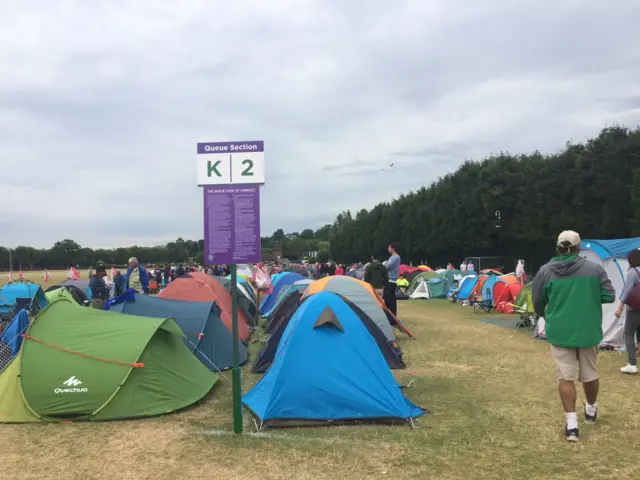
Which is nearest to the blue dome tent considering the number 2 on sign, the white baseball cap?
the number 2 on sign

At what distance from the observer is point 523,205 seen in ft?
109

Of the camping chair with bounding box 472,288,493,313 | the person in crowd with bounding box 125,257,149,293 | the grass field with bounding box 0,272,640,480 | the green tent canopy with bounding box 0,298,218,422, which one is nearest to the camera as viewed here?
the grass field with bounding box 0,272,640,480

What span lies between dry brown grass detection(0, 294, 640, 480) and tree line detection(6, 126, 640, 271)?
6.36m

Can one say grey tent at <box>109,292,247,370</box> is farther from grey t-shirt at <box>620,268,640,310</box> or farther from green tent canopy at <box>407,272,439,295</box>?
green tent canopy at <box>407,272,439,295</box>

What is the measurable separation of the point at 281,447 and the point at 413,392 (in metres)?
2.68

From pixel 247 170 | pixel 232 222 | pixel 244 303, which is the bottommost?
pixel 244 303

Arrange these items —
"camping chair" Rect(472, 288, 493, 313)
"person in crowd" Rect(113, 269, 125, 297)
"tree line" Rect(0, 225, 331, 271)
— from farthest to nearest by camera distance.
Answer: "tree line" Rect(0, 225, 331, 271) → "camping chair" Rect(472, 288, 493, 313) → "person in crowd" Rect(113, 269, 125, 297)

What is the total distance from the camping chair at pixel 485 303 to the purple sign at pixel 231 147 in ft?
44.9

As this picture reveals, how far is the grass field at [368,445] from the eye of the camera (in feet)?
14.5

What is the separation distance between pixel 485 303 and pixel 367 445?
540 inches

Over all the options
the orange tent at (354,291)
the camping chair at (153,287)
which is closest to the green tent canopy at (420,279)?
the orange tent at (354,291)

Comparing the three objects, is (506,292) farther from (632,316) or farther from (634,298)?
(634,298)

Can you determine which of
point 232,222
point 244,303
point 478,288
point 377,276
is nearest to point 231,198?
point 232,222

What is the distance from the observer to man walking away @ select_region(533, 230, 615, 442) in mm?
4961
